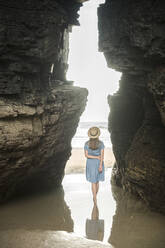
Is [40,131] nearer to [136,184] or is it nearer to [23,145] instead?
[23,145]

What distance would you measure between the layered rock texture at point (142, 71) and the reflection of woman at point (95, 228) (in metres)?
2.04

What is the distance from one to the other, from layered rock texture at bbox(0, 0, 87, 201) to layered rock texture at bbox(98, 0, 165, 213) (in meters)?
2.08

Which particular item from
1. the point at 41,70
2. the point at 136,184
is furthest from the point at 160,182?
the point at 41,70

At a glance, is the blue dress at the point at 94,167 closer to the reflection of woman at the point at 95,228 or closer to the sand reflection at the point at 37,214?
the reflection of woman at the point at 95,228

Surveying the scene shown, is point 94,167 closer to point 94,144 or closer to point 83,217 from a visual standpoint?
point 94,144

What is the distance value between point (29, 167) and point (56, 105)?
8.30ft

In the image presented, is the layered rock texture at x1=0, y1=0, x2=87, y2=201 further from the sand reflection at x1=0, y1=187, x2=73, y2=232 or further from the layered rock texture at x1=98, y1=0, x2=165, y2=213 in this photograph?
the layered rock texture at x1=98, y1=0, x2=165, y2=213

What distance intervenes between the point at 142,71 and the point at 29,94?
162 inches

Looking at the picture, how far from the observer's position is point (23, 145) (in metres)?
7.90

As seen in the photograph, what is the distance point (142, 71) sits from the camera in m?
8.52

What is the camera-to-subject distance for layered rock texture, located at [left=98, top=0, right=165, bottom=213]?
7496 mm

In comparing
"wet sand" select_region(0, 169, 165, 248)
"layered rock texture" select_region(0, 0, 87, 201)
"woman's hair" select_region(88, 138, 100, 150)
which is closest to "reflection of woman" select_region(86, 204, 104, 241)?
"wet sand" select_region(0, 169, 165, 248)

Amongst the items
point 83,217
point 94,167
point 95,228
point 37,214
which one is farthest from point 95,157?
point 37,214

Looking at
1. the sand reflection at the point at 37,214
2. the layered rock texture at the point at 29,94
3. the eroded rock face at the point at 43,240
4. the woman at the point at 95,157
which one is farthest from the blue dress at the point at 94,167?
the layered rock texture at the point at 29,94
